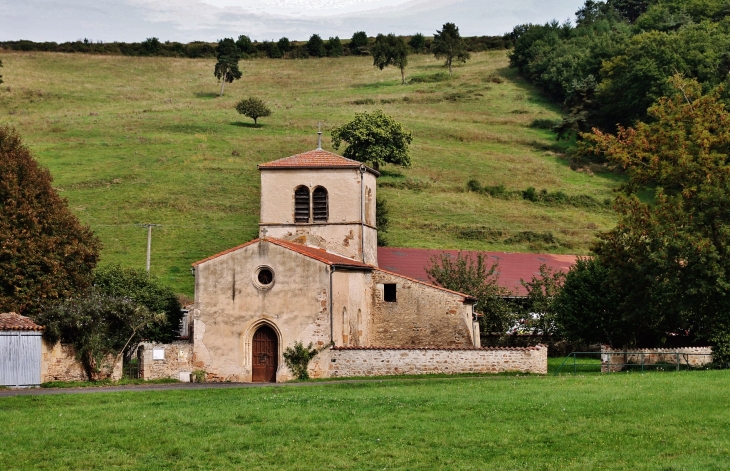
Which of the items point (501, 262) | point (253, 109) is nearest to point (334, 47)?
point (253, 109)

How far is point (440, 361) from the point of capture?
36656 millimetres

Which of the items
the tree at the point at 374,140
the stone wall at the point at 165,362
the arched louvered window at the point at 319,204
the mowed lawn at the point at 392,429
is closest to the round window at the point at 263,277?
the stone wall at the point at 165,362

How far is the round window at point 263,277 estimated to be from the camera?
38062mm

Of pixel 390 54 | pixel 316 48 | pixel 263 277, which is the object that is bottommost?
pixel 263 277

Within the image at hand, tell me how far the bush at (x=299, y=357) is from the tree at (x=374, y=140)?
164 ft

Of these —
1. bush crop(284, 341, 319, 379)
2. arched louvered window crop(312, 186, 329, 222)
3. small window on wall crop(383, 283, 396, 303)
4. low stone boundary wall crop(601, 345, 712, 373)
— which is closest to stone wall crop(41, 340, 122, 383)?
bush crop(284, 341, 319, 379)

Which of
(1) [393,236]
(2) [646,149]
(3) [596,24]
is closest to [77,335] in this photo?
(2) [646,149]

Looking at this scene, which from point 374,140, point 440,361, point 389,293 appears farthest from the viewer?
point 374,140

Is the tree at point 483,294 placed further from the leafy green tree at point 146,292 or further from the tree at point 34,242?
the tree at point 34,242

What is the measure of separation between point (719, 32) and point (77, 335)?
101245mm

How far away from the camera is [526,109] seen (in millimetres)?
126438

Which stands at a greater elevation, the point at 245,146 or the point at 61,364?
the point at 245,146

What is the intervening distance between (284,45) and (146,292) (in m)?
133

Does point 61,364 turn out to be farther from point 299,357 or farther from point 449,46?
point 449,46
